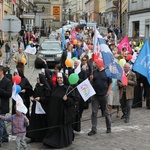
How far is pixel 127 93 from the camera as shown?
36.0ft

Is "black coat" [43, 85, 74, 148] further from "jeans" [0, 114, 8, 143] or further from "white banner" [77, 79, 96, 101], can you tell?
"jeans" [0, 114, 8, 143]

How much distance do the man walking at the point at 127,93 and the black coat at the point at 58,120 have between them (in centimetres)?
300

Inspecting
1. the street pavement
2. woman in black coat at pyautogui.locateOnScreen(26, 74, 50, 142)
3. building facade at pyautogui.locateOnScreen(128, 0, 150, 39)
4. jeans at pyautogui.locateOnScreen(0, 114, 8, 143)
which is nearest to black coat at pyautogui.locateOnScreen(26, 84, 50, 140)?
woman in black coat at pyautogui.locateOnScreen(26, 74, 50, 142)

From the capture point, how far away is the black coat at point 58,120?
8375 mm

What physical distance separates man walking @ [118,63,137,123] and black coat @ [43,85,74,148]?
3.00 metres

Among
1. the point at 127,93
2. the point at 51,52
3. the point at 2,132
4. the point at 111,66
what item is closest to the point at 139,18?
the point at 51,52

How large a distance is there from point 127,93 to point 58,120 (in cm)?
318

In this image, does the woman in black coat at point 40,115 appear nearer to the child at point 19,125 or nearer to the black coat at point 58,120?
the black coat at point 58,120

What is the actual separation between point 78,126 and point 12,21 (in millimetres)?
7774

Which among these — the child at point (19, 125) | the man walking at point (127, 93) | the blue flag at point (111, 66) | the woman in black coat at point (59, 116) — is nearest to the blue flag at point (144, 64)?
the man walking at point (127, 93)

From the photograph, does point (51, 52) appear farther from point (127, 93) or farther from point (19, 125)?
point (19, 125)

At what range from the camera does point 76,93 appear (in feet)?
28.7

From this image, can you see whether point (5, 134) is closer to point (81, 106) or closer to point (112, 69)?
point (81, 106)

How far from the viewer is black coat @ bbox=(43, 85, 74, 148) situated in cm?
838
